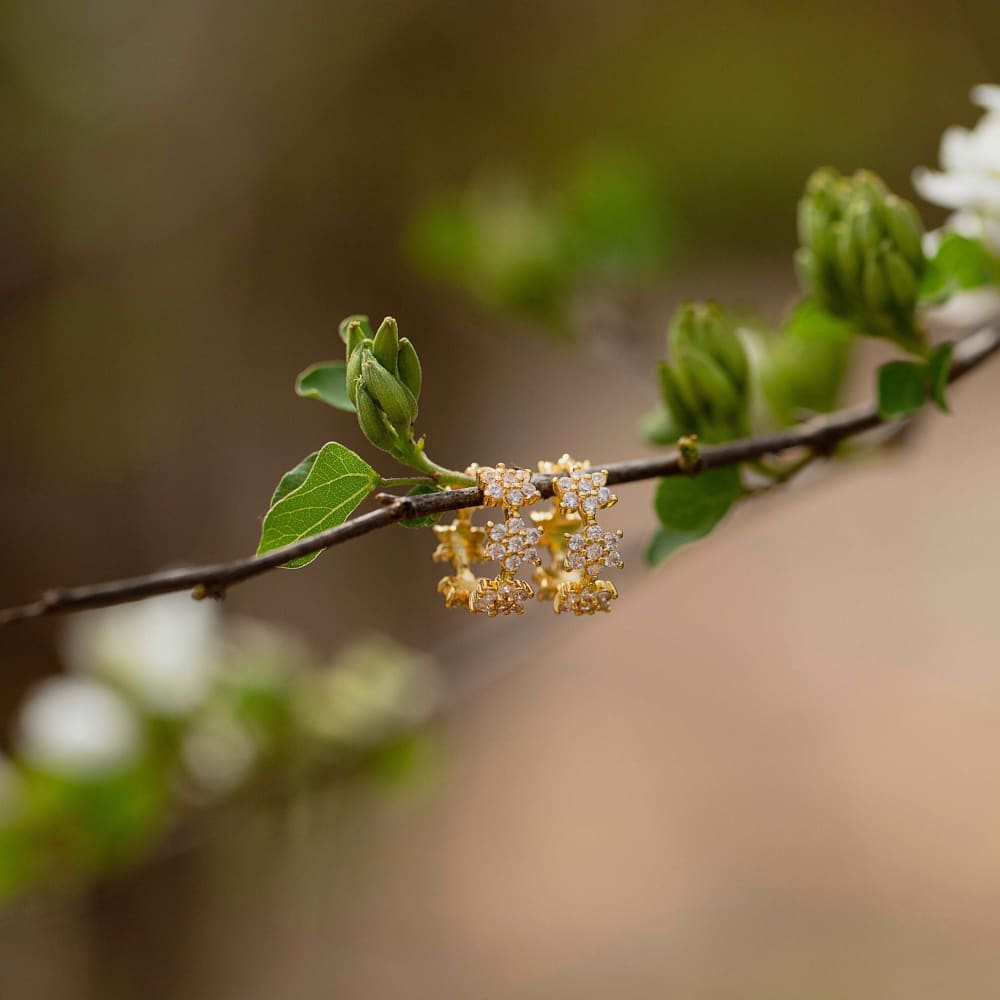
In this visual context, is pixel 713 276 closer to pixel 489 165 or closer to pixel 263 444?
pixel 489 165

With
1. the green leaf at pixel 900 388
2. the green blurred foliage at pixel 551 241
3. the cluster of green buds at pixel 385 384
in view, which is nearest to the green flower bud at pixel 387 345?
the cluster of green buds at pixel 385 384

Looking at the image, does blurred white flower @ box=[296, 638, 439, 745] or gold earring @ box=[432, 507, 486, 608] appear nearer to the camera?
gold earring @ box=[432, 507, 486, 608]

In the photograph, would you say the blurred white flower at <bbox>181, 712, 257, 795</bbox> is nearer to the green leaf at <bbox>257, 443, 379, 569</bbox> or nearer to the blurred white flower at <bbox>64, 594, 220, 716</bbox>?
the blurred white flower at <bbox>64, 594, 220, 716</bbox>

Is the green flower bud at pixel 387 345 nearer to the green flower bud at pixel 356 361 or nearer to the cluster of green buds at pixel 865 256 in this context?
the green flower bud at pixel 356 361

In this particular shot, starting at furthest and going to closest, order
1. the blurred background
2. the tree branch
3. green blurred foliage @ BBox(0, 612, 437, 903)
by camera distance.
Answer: the blurred background
green blurred foliage @ BBox(0, 612, 437, 903)
the tree branch

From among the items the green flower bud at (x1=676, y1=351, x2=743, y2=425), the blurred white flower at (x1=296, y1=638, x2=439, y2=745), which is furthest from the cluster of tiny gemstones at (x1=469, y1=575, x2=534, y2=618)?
the blurred white flower at (x1=296, y1=638, x2=439, y2=745)

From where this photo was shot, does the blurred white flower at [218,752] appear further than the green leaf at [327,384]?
Yes
